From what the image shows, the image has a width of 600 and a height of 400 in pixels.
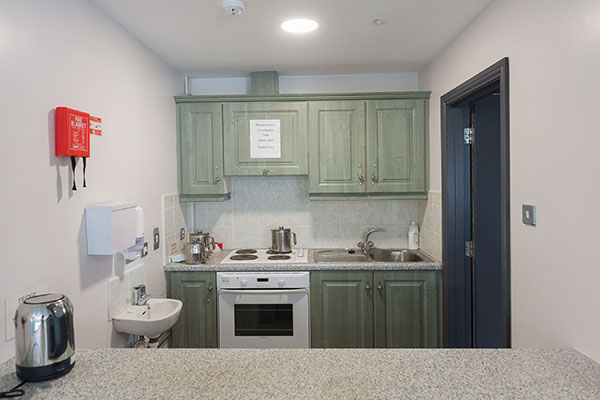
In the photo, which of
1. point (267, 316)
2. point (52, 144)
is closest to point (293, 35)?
point (52, 144)

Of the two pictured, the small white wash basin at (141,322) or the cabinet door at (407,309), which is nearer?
the small white wash basin at (141,322)

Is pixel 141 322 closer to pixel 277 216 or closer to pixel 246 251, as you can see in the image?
pixel 246 251

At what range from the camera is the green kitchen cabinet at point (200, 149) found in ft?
11.4

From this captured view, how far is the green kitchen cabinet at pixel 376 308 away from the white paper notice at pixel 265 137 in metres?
1.08

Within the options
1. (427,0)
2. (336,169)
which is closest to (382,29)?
(427,0)

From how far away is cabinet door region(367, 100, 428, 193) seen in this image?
11.2 feet

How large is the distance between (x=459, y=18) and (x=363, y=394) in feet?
7.06

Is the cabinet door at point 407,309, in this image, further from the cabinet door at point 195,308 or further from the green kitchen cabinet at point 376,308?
the cabinet door at point 195,308

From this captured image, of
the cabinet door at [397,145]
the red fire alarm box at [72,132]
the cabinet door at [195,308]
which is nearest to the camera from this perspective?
the red fire alarm box at [72,132]

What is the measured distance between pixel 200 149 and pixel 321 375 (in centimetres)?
252

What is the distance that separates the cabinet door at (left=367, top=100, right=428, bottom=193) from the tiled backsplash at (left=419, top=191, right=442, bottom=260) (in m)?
0.18

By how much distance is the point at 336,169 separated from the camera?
3.44 m

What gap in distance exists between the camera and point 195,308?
3.24 metres

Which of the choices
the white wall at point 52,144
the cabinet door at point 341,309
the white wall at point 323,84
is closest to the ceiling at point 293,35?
the white wall at point 323,84
